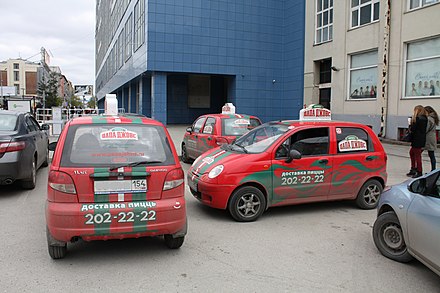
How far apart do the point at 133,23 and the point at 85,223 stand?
32.1 metres

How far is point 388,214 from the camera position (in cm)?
450

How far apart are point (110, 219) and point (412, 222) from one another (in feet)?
10.1

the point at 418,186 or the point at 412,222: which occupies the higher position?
the point at 418,186

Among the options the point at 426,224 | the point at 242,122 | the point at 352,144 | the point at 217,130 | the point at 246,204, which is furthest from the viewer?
the point at 242,122

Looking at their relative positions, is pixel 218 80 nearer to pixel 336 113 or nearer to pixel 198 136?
pixel 336 113

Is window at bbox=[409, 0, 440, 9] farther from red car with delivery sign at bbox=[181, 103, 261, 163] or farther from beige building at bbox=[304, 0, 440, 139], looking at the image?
red car with delivery sign at bbox=[181, 103, 261, 163]

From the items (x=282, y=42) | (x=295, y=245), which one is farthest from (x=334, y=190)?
(x=282, y=42)

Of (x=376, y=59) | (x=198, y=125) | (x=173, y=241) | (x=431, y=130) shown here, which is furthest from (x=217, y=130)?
(x=376, y=59)

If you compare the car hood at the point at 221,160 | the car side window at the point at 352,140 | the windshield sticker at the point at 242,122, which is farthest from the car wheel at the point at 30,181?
the car side window at the point at 352,140

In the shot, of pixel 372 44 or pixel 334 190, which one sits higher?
pixel 372 44

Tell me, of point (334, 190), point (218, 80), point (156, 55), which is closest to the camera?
point (334, 190)

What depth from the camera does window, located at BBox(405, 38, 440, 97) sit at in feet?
55.6

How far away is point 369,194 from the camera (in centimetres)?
684

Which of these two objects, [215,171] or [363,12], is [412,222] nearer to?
[215,171]
